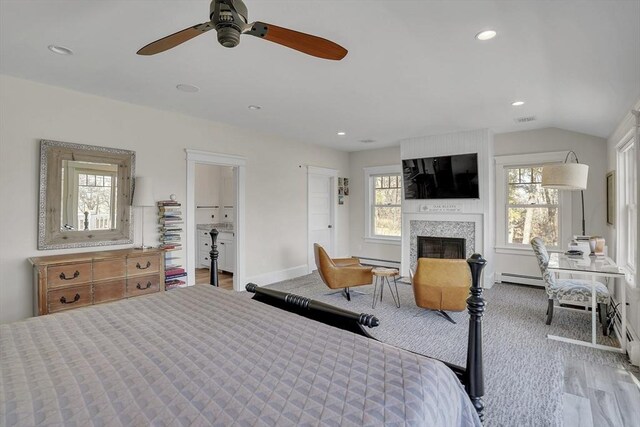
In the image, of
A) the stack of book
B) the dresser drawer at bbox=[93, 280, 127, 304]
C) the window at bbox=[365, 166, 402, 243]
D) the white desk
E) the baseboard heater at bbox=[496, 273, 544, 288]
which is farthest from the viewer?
the window at bbox=[365, 166, 402, 243]

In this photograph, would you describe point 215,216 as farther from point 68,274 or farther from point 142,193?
point 68,274

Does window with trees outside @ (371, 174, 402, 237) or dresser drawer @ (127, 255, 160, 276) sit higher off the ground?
window with trees outside @ (371, 174, 402, 237)

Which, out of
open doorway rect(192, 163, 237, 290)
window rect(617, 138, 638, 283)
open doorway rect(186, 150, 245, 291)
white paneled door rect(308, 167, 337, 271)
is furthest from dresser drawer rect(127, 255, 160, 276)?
window rect(617, 138, 638, 283)

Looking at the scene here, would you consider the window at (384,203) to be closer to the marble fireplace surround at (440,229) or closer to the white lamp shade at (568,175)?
the marble fireplace surround at (440,229)

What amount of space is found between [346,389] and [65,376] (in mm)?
1016

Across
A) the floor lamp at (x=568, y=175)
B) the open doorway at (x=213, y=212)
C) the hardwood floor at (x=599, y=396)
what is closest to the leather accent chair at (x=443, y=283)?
the hardwood floor at (x=599, y=396)

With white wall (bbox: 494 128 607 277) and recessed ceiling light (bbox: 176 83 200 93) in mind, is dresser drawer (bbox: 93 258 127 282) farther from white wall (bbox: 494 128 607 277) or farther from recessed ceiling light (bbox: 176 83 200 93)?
white wall (bbox: 494 128 607 277)

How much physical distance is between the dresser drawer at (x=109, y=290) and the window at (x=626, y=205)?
5.26m

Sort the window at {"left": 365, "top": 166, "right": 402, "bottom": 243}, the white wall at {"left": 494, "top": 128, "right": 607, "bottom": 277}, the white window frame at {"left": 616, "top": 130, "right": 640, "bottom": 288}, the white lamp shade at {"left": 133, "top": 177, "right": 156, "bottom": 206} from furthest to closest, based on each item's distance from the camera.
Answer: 1. the window at {"left": 365, "top": 166, "right": 402, "bottom": 243}
2. the white wall at {"left": 494, "top": 128, "right": 607, "bottom": 277}
3. the white lamp shade at {"left": 133, "top": 177, "right": 156, "bottom": 206}
4. the white window frame at {"left": 616, "top": 130, "right": 640, "bottom": 288}

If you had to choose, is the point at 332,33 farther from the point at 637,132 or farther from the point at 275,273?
the point at 275,273

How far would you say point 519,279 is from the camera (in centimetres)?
549

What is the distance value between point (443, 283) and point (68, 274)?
3.83 meters

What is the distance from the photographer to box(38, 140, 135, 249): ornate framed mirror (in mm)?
3240

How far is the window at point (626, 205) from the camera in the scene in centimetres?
342
